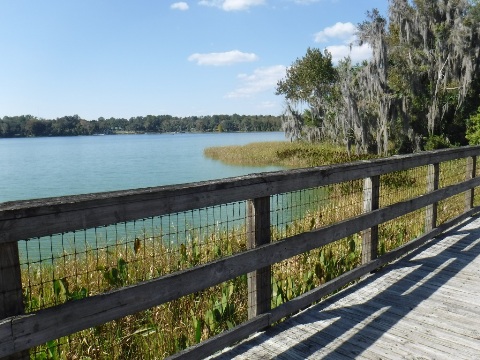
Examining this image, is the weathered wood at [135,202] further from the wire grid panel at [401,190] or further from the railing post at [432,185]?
the wire grid panel at [401,190]

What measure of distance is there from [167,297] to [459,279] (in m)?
3.51

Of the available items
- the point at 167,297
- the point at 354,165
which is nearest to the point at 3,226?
the point at 167,297

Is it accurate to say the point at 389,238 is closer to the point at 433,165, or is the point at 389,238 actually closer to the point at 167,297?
the point at 433,165

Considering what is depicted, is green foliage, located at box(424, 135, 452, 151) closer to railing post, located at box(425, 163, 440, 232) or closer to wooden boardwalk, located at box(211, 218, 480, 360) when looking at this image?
railing post, located at box(425, 163, 440, 232)

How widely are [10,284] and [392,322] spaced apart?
2955mm

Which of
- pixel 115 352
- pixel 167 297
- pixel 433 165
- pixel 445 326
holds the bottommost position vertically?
pixel 115 352

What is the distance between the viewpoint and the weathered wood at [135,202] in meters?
2.14

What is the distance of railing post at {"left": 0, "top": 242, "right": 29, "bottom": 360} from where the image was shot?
209 cm

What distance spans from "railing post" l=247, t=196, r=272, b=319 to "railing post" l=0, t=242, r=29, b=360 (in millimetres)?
1688

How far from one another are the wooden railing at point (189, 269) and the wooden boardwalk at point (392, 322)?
14 centimetres

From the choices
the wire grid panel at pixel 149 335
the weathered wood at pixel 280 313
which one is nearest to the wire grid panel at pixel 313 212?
the weathered wood at pixel 280 313

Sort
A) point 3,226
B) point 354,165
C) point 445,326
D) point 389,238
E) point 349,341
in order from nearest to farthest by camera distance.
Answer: point 3,226
point 349,341
point 445,326
point 354,165
point 389,238

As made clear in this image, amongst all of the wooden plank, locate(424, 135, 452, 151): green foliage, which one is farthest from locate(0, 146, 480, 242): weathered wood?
locate(424, 135, 452, 151): green foliage

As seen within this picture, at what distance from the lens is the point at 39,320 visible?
2.17 metres
